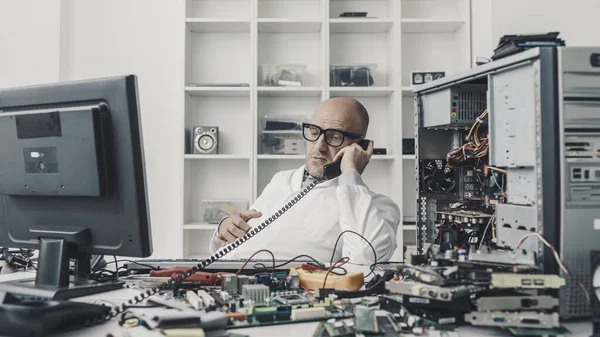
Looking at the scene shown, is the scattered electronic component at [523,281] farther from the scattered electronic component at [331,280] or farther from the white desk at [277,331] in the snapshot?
the scattered electronic component at [331,280]

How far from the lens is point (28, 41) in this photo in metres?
3.44

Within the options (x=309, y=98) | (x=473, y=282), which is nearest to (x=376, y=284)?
(x=473, y=282)

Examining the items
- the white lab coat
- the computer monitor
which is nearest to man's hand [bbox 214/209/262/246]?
the white lab coat

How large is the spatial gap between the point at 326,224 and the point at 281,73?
1586 mm

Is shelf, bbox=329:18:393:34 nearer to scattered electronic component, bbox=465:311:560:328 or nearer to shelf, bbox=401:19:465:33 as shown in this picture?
shelf, bbox=401:19:465:33

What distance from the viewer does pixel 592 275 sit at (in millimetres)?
1049

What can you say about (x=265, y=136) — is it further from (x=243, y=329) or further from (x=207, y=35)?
(x=243, y=329)

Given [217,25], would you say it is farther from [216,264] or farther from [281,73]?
[216,264]

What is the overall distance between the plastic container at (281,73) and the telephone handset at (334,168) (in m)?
1.33

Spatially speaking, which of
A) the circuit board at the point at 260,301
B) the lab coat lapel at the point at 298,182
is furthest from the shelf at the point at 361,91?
the circuit board at the point at 260,301

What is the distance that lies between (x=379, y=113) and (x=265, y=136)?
846 millimetres

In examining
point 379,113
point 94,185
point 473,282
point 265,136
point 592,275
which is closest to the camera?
point 473,282

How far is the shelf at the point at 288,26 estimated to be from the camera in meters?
3.23

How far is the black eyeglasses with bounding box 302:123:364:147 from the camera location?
217 cm
